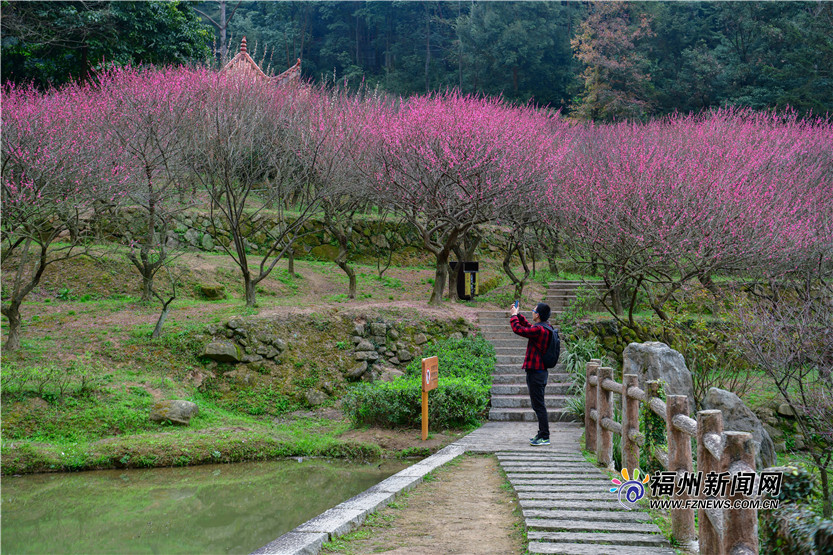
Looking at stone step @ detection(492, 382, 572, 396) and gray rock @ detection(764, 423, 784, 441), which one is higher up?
stone step @ detection(492, 382, 572, 396)

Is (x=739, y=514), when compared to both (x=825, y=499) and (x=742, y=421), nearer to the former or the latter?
(x=825, y=499)

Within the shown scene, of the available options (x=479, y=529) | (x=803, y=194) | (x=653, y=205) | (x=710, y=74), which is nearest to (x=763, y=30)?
(x=710, y=74)

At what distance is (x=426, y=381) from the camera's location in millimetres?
10078

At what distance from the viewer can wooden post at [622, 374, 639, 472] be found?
22.4 feet

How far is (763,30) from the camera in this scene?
97.8 feet

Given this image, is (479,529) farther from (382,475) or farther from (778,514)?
(382,475)

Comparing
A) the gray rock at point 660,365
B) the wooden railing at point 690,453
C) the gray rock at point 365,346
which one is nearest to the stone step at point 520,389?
the gray rock at point 660,365

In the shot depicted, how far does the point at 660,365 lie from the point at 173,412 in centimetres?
830

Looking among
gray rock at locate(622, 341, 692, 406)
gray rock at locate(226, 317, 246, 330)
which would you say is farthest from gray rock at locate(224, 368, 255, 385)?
gray rock at locate(622, 341, 692, 406)

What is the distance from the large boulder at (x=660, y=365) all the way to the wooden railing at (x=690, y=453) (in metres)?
2.61

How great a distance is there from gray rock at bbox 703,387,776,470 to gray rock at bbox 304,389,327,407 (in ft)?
24.1

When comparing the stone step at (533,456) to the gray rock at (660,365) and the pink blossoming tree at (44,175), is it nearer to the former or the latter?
the gray rock at (660,365)

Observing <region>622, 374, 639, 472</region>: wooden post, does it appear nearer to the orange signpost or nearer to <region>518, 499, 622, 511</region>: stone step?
<region>518, 499, 622, 511</region>: stone step

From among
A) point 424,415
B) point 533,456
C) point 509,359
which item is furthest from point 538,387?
point 509,359
